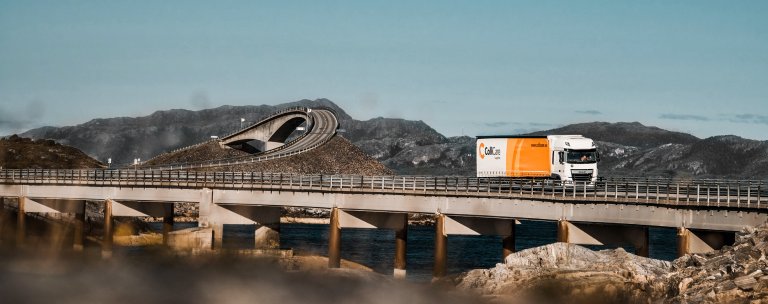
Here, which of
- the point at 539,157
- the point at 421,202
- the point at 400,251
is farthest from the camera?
the point at 539,157

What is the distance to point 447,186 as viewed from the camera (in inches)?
3177

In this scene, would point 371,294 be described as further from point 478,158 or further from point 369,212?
point 478,158

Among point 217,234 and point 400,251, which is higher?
point 217,234

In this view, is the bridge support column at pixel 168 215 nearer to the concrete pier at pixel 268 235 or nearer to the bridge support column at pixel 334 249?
the concrete pier at pixel 268 235

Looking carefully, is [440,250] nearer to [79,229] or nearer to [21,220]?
[79,229]

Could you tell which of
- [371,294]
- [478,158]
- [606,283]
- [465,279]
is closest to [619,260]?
[606,283]

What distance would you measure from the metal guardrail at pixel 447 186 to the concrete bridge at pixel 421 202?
0.09 metres

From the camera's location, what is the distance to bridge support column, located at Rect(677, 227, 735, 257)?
6644 cm

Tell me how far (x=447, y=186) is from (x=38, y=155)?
120m

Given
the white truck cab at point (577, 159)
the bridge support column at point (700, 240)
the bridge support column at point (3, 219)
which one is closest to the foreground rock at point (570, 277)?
the bridge support column at point (700, 240)

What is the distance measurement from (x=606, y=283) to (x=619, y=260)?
2929 mm

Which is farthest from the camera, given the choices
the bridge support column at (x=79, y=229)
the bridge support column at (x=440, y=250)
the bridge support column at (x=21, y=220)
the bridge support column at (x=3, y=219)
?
the bridge support column at (x=79, y=229)

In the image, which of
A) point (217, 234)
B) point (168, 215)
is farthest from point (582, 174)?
point (168, 215)

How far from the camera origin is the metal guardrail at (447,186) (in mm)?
67250
